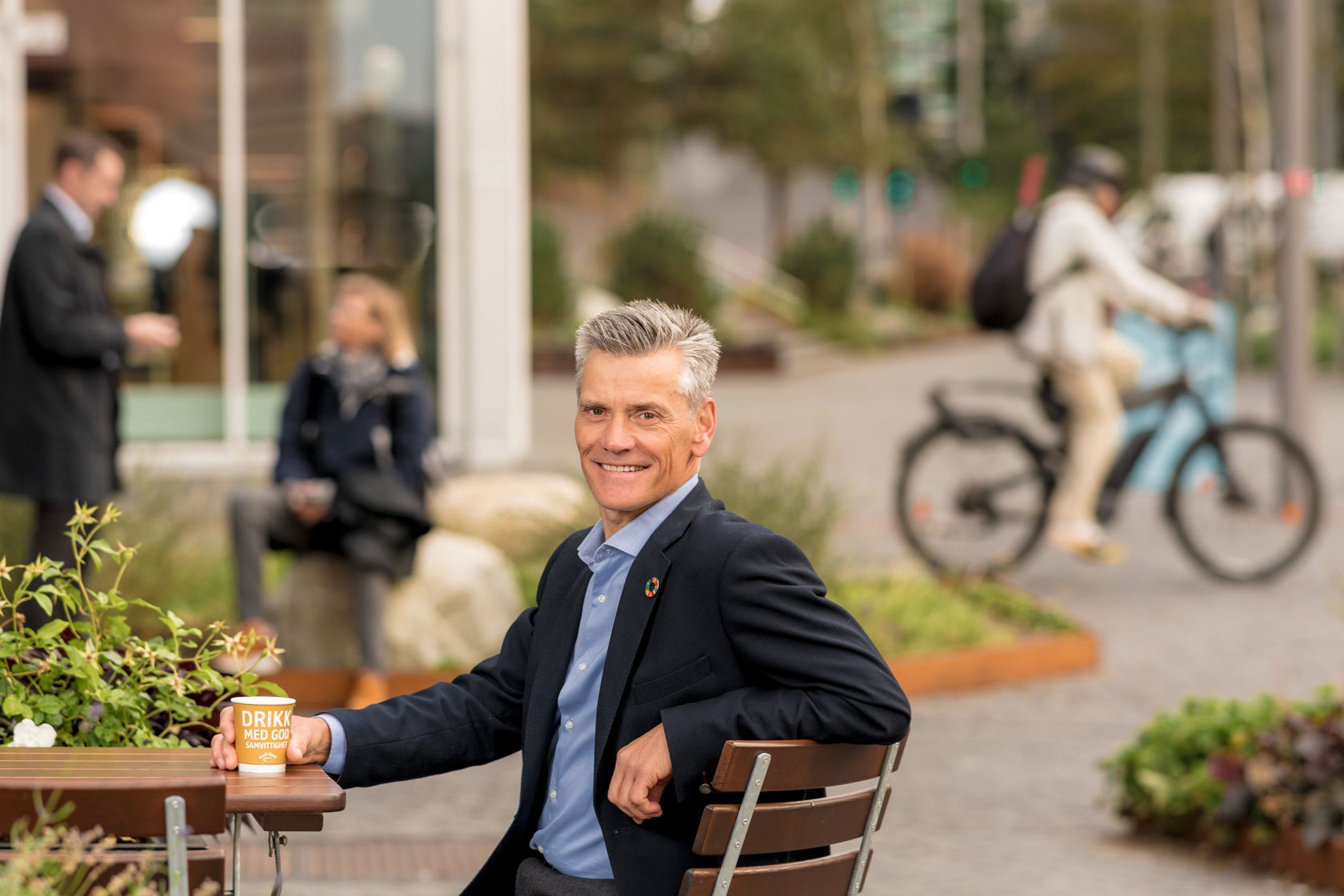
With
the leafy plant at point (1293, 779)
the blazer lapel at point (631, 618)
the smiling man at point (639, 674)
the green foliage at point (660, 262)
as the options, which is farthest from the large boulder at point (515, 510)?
the green foliage at point (660, 262)

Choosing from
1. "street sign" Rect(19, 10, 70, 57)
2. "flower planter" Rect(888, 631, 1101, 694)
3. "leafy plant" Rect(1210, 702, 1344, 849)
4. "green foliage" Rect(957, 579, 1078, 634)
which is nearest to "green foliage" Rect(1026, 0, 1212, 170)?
"street sign" Rect(19, 10, 70, 57)

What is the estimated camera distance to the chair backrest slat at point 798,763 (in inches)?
102

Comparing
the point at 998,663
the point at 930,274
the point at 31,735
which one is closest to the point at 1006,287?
the point at 998,663

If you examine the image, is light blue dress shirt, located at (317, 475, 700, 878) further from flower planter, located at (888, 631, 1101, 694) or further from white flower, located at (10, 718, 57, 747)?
flower planter, located at (888, 631, 1101, 694)

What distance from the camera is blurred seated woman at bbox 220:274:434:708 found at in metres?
7.20

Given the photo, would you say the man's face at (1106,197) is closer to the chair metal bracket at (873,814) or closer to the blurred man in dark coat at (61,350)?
the blurred man in dark coat at (61,350)

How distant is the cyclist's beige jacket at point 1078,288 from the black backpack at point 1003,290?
48mm

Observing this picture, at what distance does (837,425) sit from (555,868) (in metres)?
15.7

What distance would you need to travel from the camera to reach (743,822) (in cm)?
262

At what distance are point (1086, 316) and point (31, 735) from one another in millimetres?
7432

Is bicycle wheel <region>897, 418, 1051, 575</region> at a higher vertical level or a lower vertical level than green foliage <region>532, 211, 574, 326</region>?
lower

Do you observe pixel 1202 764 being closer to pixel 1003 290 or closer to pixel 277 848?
pixel 277 848

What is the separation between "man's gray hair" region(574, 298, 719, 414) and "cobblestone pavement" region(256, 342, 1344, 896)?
2.61 metres

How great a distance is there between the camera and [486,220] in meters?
14.3
